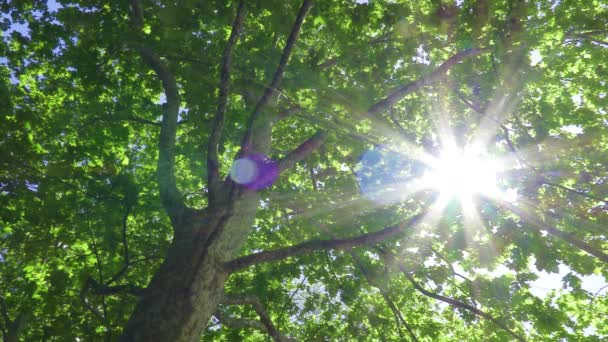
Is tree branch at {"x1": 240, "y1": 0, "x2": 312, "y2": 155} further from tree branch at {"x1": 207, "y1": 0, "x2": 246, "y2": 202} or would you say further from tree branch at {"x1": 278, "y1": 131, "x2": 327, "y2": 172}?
tree branch at {"x1": 278, "y1": 131, "x2": 327, "y2": 172}

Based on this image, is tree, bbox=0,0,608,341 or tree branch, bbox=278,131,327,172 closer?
tree, bbox=0,0,608,341

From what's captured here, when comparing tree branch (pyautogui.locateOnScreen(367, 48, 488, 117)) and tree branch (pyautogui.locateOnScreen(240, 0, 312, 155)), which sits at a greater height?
tree branch (pyautogui.locateOnScreen(367, 48, 488, 117))

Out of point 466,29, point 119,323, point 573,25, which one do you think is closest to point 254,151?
point 466,29

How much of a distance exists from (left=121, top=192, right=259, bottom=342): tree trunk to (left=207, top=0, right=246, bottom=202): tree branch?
39cm

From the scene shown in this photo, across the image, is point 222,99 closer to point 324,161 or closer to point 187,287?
point 187,287

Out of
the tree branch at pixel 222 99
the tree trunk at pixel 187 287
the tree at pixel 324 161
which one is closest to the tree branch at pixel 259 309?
the tree at pixel 324 161

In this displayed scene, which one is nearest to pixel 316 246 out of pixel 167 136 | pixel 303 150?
pixel 303 150

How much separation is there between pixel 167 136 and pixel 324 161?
9.81ft

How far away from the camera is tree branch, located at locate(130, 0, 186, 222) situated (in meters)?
4.54

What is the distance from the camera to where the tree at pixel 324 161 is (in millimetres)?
3645

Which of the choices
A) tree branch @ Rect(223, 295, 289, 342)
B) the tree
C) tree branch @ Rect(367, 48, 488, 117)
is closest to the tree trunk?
the tree

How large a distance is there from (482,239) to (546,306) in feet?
3.57

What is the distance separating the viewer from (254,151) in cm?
529

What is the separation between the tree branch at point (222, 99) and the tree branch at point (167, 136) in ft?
2.76
